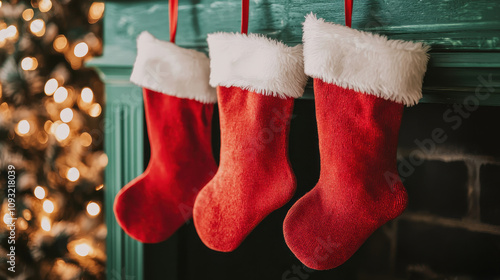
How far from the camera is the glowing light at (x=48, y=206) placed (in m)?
1.63

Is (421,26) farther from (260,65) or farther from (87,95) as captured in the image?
(87,95)

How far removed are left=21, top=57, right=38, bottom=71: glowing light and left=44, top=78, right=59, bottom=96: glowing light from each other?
8 centimetres

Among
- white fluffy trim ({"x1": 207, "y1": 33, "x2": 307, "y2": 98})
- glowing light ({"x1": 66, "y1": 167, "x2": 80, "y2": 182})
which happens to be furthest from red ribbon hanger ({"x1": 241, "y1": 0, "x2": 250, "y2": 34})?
glowing light ({"x1": 66, "y1": 167, "x2": 80, "y2": 182})

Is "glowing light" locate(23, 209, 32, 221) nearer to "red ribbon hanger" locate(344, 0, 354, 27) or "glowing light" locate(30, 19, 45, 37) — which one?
"glowing light" locate(30, 19, 45, 37)

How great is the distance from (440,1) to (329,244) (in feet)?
1.69

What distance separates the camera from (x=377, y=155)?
0.82 m

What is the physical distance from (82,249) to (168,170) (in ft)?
2.55

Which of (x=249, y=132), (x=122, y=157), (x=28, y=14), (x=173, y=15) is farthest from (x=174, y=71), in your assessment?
(x=28, y=14)

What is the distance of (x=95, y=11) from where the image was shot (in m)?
1.66

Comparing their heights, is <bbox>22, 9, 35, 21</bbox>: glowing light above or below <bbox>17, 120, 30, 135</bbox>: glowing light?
above

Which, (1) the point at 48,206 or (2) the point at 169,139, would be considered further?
(1) the point at 48,206

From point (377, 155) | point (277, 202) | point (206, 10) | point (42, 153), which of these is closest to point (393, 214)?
point (377, 155)

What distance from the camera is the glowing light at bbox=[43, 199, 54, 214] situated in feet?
5.35

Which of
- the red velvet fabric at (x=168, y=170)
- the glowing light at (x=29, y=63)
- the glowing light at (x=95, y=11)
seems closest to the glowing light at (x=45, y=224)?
the glowing light at (x=29, y=63)
